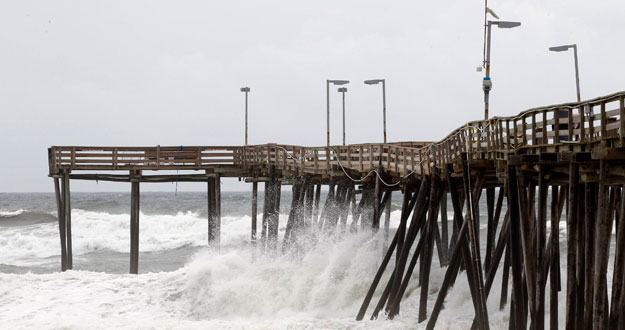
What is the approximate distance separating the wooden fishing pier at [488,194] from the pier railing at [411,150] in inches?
1.6

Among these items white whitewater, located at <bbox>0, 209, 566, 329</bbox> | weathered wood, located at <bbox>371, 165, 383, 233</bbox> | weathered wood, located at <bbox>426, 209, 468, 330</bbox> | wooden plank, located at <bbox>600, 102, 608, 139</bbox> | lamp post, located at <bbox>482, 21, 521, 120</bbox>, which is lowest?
white whitewater, located at <bbox>0, 209, 566, 329</bbox>

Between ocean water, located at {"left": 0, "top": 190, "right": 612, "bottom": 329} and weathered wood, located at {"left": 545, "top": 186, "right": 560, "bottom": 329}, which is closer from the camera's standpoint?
weathered wood, located at {"left": 545, "top": 186, "right": 560, "bottom": 329}

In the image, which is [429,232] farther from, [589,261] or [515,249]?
[589,261]

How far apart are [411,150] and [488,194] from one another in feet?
12.5

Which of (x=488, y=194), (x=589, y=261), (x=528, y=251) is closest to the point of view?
(x=589, y=261)

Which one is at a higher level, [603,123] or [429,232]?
[603,123]

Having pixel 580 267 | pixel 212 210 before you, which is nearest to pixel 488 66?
pixel 580 267

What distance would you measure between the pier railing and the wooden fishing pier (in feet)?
0.13

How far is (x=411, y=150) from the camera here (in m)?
19.8

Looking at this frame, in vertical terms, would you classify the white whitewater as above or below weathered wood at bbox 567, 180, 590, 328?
below

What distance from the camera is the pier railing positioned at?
12.3 m

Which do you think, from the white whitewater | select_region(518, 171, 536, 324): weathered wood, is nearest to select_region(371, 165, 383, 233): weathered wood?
the white whitewater

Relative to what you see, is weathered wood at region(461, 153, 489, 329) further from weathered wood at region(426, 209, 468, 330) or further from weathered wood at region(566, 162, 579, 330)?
weathered wood at region(566, 162, 579, 330)

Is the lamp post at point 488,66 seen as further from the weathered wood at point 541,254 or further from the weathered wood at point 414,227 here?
the weathered wood at point 541,254
